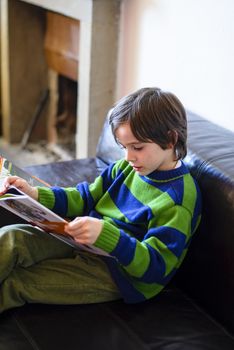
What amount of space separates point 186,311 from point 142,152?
45cm

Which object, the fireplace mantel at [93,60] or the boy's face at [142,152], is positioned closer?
the boy's face at [142,152]

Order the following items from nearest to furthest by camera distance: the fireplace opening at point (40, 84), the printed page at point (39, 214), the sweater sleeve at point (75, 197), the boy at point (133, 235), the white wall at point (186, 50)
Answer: the printed page at point (39, 214)
the boy at point (133, 235)
the sweater sleeve at point (75, 197)
the white wall at point (186, 50)
the fireplace opening at point (40, 84)

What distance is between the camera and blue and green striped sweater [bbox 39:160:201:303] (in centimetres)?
127

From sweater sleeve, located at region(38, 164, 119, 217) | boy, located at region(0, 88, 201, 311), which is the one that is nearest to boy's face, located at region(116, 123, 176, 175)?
boy, located at region(0, 88, 201, 311)

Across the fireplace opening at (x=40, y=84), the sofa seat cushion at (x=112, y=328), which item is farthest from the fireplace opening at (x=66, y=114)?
the sofa seat cushion at (x=112, y=328)

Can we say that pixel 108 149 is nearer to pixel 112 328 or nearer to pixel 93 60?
pixel 93 60

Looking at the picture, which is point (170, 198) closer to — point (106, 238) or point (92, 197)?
point (106, 238)

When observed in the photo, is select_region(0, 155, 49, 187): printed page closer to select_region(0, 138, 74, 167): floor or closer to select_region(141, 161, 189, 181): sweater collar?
select_region(141, 161, 189, 181): sweater collar

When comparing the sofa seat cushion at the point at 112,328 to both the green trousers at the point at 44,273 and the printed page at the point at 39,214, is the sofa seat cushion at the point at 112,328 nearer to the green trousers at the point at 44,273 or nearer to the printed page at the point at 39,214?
the green trousers at the point at 44,273

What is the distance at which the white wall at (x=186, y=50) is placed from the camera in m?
1.87

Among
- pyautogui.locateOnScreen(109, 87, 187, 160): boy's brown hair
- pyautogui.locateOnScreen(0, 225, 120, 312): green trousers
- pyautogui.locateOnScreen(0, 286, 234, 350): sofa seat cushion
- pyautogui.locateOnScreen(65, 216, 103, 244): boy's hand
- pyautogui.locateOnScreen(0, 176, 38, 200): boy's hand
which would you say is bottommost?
pyautogui.locateOnScreen(0, 286, 234, 350): sofa seat cushion

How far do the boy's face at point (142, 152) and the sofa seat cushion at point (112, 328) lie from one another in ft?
1.23

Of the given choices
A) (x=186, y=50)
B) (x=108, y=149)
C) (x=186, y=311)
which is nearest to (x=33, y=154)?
(x=108, y=149)

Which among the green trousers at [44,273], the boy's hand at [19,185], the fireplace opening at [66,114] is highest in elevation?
the boy's hand at [19,185]
